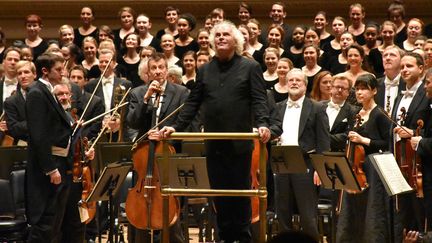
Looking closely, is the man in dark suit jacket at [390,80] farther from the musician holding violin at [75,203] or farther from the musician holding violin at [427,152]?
the musician holding violin at [75,203]

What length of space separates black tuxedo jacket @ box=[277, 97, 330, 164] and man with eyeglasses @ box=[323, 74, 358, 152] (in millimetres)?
63

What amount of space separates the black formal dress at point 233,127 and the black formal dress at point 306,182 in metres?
1.45

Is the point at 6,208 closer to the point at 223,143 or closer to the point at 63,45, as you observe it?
the point at 223,143

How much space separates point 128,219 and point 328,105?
6.11 feet

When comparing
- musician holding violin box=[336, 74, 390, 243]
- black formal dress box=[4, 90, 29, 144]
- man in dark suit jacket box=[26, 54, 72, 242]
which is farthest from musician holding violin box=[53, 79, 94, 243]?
musician holding violin box=[336, 74, 390, 243]

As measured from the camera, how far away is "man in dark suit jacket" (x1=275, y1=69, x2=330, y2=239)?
21.5ft

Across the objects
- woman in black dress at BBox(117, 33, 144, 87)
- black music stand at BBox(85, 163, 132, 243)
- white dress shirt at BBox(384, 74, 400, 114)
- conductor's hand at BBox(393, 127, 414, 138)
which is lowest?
black music stand at BBox(85, 163, 132, 243)

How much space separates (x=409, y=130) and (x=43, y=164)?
222 centimetres

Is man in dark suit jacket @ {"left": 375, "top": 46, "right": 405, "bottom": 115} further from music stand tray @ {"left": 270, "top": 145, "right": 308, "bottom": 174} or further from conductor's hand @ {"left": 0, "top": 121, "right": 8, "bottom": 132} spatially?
conductor's hand @ {"left": 0, "top": 121, "right": 8, "bottom": 132}

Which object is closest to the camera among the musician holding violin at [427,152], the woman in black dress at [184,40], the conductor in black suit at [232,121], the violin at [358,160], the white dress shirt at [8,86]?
the conductor in black suit at [232,121]

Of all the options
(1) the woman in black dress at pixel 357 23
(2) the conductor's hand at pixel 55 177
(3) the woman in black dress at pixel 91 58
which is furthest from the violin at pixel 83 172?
(1) the woman in black dress at pixel 357 23

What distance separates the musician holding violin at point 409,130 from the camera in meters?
5.79

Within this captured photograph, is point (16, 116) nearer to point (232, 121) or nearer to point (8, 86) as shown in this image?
point (8, 86)

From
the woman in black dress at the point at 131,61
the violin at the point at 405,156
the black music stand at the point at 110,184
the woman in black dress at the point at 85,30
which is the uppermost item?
the woman in black dress at the point at 85,30
